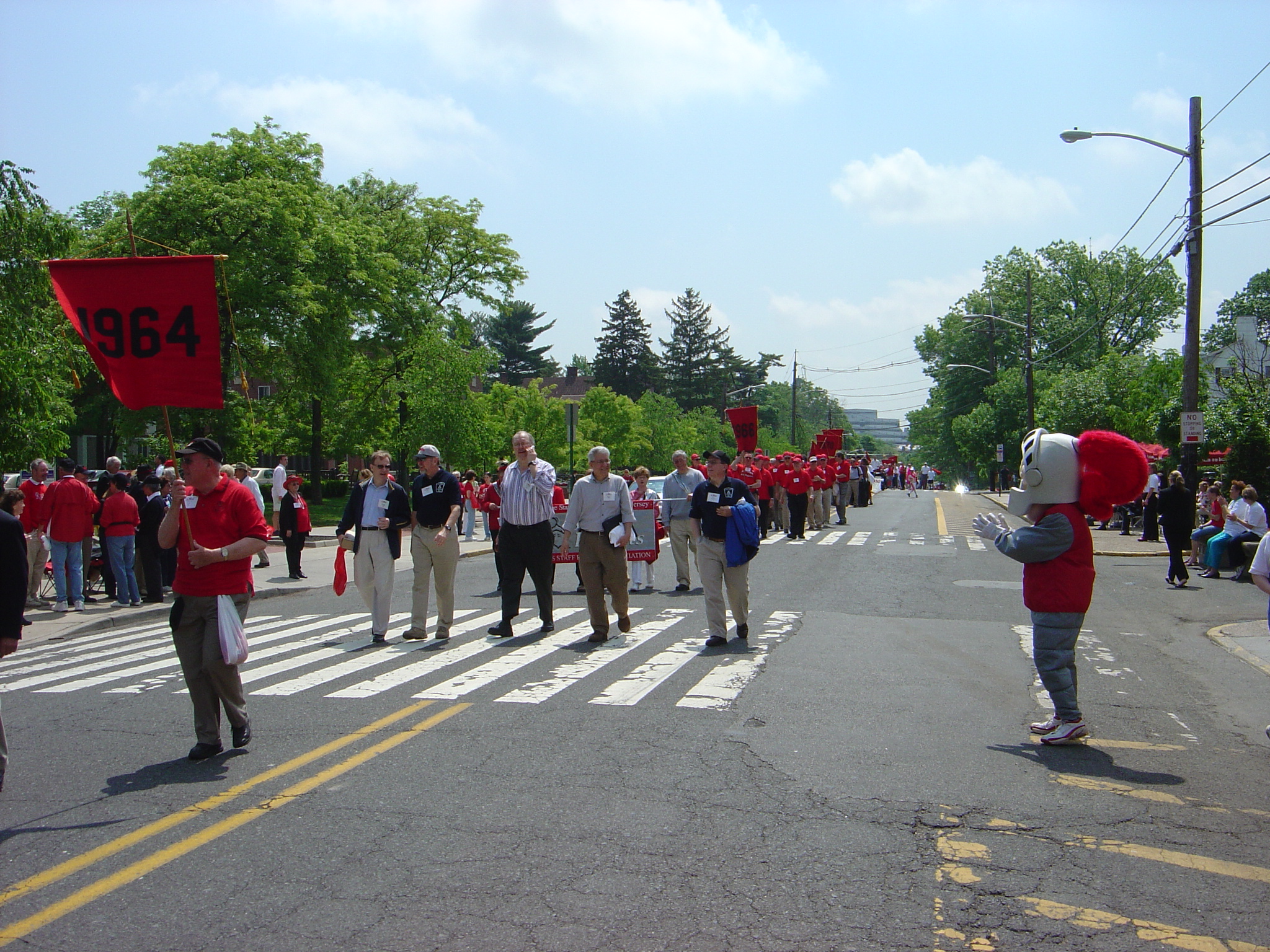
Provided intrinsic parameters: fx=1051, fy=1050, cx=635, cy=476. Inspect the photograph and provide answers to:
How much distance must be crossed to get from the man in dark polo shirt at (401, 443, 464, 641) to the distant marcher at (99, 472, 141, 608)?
4.95 m

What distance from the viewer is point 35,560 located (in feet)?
44.2

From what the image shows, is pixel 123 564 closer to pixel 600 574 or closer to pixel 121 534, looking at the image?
pixel 121 534

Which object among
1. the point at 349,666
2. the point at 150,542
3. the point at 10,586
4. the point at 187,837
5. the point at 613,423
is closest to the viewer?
the point at 187,837

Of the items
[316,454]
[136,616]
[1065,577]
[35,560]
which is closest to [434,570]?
[136,616]

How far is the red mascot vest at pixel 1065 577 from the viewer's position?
6.45 meters

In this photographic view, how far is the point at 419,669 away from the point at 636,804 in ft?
13.5

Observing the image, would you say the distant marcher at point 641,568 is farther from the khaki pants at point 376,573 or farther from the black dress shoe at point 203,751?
the black dress shoe at point 203,751

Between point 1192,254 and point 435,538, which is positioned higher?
point 1192,254

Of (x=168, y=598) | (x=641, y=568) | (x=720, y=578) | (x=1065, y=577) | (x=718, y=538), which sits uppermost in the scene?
(x=718, y=538)

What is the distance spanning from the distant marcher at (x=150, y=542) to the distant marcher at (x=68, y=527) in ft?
2.15

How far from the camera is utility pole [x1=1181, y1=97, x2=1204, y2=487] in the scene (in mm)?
20438

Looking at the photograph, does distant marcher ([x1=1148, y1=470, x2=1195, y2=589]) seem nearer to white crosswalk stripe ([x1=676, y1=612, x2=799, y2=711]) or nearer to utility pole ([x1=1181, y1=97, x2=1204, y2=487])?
utility pole ([x1=1181, y1=97, x2=1204, y2=487])

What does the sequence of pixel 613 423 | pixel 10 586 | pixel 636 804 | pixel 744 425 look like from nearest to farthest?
pixel 636 804
pixel 10 586
pixel 744 425
pixel 613 423

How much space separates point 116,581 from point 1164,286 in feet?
258
